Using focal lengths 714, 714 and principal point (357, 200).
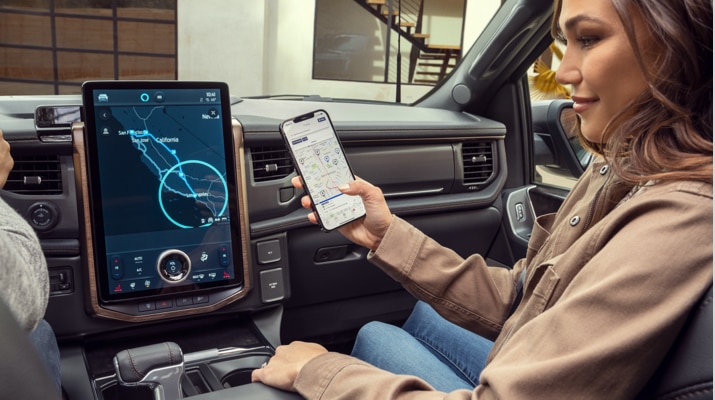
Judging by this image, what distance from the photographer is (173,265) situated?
182cm

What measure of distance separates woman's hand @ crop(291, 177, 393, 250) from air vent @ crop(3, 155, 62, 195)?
0.65 metres

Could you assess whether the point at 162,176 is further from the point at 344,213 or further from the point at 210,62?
the point at 210,62

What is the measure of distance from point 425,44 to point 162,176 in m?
7.64

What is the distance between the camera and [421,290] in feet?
4.58

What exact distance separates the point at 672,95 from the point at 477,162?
5.41 feet

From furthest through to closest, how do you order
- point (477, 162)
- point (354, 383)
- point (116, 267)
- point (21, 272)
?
1. point (477, 162)
2. point (116, 267)
3. point (354, 383)
4. point (21, 272)

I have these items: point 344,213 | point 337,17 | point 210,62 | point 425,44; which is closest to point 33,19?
point 210,62

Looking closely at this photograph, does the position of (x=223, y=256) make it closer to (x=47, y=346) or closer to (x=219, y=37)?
(x=47, y=346)

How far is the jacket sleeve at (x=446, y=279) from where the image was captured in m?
1.39

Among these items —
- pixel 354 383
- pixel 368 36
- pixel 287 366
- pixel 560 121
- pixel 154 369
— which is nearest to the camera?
pixel 354 383

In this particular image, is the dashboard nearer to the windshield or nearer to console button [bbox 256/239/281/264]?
console button [bbox 256/239/281/264]

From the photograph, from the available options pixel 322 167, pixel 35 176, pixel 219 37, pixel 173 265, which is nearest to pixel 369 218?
pixel 322 167

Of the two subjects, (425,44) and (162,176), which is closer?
(162,176)

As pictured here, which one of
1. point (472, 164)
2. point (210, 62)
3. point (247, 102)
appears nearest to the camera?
point (247, 102)
